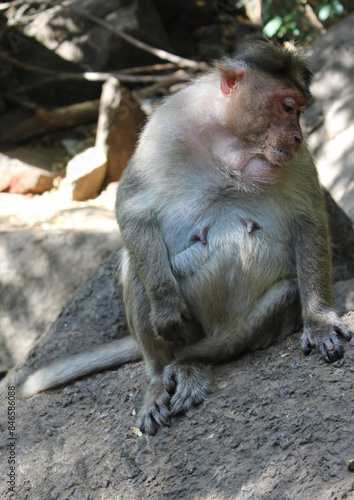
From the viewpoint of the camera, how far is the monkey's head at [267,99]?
137 inches

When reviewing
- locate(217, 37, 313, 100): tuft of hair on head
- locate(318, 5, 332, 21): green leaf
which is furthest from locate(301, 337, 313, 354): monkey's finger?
locate(318, 5, 332, 21): green leaf

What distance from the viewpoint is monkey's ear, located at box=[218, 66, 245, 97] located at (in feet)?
12.0

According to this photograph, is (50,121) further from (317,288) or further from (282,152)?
(317,288)

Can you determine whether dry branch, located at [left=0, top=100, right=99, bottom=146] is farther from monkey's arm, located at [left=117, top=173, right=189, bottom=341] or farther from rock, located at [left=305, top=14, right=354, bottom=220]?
monkey's arm, located at [left=117, top=173, right=189, bottom=341]

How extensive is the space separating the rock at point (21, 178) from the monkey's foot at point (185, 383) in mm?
6646

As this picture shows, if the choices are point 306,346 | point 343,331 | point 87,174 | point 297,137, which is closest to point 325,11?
point 87,174

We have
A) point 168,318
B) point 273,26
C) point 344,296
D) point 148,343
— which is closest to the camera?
point 168,318

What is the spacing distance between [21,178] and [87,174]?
114 cm

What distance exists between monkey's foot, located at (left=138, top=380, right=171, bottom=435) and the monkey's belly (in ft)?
2.13

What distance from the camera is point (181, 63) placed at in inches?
430

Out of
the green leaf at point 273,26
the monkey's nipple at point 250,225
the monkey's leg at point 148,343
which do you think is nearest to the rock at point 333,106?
the green leaf at point 273,26

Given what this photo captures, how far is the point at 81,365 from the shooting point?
442 centimetres

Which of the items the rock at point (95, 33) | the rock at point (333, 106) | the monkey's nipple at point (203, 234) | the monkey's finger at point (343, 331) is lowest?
the rock at point (95, 33)

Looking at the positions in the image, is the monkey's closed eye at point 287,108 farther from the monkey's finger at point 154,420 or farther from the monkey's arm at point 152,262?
the monkey's finger at point 154,420
